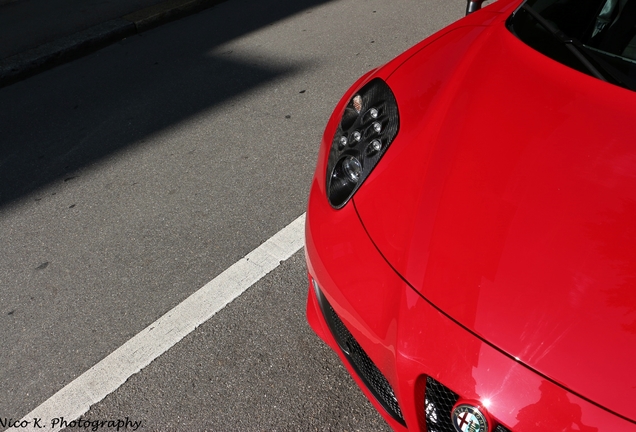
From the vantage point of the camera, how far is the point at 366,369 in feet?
5.56

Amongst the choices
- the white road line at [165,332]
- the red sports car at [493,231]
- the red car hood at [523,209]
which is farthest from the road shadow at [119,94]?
the red car hood at [523,209]

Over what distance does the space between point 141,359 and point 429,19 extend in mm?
4051

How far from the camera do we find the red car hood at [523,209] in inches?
49.9

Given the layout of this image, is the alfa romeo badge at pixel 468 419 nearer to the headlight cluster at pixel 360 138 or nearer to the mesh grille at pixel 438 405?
the mesh grille at pixel 438 405

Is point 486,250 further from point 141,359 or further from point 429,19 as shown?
point 429,19

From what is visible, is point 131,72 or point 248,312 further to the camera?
point 131,72

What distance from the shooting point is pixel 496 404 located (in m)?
1.24

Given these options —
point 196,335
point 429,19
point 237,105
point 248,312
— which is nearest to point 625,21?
point 248,312

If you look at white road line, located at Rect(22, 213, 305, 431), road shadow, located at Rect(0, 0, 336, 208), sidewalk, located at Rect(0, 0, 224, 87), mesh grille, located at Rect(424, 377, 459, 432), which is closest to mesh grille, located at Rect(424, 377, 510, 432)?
mesh grille, located at Rect(424, 377, 459, 432)

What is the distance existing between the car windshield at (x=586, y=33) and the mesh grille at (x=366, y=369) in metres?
1.10

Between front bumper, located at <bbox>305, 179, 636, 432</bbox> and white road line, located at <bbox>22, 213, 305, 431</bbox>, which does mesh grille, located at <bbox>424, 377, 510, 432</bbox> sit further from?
white road line, located at <bbox>22, 213, 305, 431</bbox>

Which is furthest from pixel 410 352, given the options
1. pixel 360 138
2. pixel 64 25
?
pixel 64 25

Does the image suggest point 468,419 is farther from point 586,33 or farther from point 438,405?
point 586,33

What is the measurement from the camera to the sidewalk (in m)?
4.71
